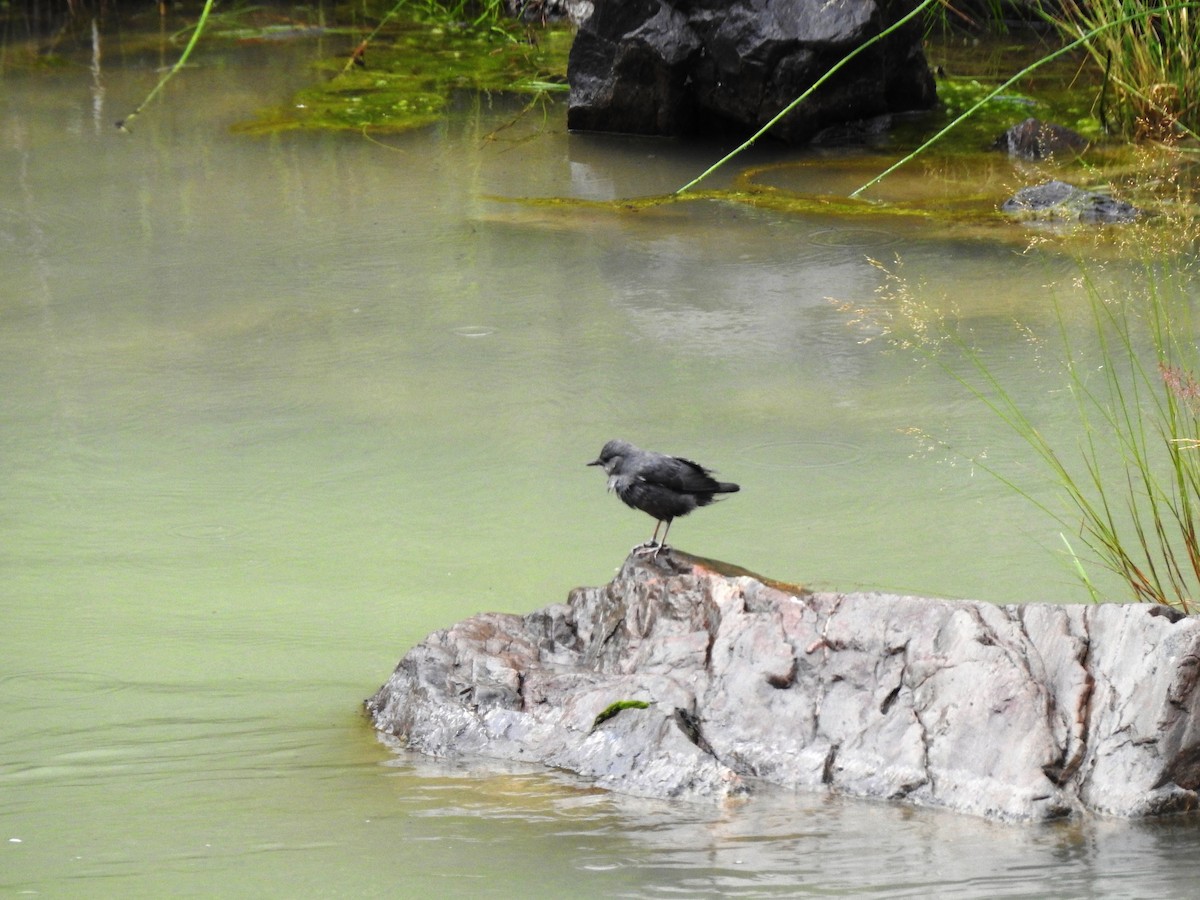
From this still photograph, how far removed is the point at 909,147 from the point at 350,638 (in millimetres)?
6078

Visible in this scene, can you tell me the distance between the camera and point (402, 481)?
473 centimetres

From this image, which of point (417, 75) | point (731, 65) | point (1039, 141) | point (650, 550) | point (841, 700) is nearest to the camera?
point (841, 700)

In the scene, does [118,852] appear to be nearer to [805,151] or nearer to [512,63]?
[805,151]

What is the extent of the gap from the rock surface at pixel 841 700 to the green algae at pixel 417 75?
262 inches

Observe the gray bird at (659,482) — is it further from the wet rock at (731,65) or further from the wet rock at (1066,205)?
the wet rock at (731,65)

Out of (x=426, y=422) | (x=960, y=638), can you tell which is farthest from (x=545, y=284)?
(x=960, y=638)

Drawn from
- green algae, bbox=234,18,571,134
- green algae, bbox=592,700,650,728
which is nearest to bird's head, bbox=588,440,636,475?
green algae, bbox=592,700,650,728

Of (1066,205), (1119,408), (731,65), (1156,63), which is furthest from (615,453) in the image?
(731,65)

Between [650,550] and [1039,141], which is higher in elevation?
[1039,141]

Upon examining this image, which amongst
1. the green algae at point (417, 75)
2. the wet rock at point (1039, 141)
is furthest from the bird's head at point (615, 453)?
the green algae at point (417, 75)

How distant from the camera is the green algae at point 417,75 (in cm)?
949

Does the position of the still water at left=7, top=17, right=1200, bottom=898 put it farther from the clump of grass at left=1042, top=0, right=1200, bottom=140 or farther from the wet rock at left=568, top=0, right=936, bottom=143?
the clump of grass at left=1042, top=0, right=1200, bottom=140

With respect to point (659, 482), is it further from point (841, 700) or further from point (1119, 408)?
point (1119, 408)

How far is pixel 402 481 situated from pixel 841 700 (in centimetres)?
214
